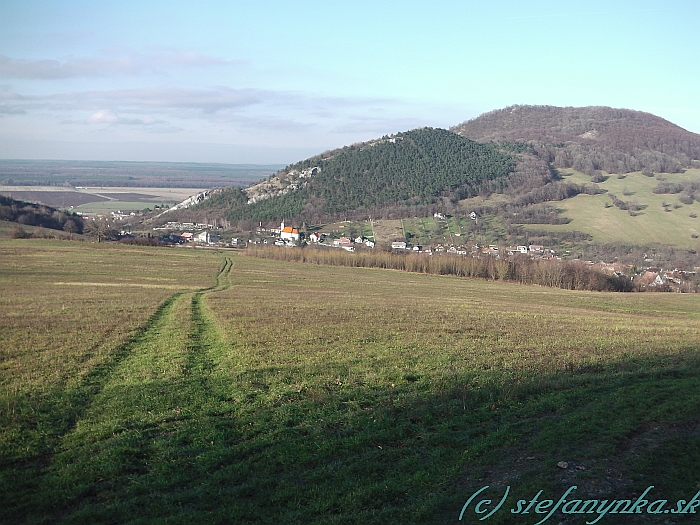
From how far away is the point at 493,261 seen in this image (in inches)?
3103

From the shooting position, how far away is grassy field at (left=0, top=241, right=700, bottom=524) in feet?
26.5

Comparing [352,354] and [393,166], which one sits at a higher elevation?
[393,166]

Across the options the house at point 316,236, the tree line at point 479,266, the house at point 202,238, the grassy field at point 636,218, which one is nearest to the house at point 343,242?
the house at point 316,236

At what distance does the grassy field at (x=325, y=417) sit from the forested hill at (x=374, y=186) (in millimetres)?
130871

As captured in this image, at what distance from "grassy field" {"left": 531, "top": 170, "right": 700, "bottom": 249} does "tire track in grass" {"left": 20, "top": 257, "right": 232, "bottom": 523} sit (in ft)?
373

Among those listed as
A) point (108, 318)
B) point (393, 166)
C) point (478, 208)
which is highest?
point (393, 166)

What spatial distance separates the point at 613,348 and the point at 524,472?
14.8 metres

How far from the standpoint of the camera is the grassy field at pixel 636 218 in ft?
375

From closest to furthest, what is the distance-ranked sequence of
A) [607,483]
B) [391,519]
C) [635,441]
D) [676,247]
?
[391,519]
[607,483]
[635,441]
[676,247]

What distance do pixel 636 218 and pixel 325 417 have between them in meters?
132

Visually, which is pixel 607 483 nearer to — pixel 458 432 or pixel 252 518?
pixel 458 432

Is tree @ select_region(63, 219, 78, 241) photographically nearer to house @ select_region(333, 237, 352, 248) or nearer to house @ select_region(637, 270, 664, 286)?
house @ select_region(333, 237, 352, 248)

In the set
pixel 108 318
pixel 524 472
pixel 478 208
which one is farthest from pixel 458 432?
pixel 478 208

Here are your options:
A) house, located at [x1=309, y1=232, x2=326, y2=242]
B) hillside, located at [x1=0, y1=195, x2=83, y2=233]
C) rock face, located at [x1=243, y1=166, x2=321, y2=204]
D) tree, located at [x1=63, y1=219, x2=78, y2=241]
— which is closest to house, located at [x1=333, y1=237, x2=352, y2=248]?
house, located at [x1=309, y1=232, x2=326, y2=242]
